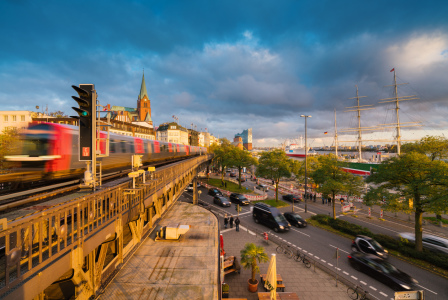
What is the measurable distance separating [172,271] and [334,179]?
24.6m

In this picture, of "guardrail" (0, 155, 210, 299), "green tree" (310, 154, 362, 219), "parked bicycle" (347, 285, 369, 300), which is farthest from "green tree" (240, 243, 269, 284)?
"green tree" (310, 154, 362, 219)

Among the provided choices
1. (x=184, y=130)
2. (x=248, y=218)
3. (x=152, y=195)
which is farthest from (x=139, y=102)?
(x=152, y=195)

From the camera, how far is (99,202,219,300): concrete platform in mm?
7691

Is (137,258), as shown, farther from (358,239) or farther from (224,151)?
(224,151)

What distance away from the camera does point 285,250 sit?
18.1 m

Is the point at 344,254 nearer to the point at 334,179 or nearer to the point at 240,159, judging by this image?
the point at 334,179

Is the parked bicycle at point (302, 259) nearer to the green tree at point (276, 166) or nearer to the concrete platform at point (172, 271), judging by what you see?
the concrete platform at point (172, 271)

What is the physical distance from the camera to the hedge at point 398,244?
50.2 ft

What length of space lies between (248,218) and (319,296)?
14568mm

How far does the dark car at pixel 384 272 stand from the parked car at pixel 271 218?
727 cm

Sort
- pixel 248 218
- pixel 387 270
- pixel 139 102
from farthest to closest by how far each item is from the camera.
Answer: pixel 139 102 → pixel 248 218 → pixel 387 270

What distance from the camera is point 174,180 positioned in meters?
15.8

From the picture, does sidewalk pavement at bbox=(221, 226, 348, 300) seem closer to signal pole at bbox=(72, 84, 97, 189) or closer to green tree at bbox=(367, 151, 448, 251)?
green tree at bbox=(367, 151, 448, 251)

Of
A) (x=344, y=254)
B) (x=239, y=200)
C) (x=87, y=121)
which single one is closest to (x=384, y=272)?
(x=344, y=254)
